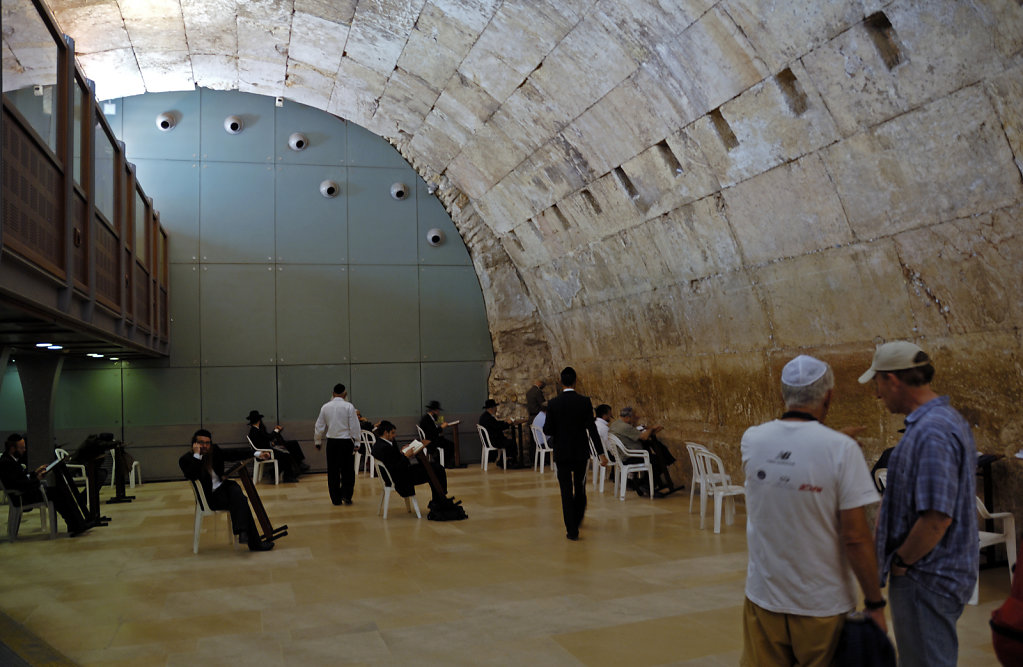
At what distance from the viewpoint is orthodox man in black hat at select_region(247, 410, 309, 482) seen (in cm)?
1111

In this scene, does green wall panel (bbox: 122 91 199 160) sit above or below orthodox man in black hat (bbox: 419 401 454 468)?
above

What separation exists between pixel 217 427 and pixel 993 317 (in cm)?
1105

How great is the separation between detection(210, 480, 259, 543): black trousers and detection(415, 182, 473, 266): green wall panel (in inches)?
304

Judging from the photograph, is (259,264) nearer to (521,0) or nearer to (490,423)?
(490,423)

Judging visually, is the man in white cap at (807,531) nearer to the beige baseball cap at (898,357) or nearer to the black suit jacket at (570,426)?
the beige baseball cap at (898,357)

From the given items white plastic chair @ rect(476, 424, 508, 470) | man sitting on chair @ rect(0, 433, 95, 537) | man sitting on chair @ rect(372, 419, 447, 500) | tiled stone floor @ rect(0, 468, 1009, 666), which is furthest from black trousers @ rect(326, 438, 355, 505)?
white plastic chair @ rect(476, 424, 508, 470)

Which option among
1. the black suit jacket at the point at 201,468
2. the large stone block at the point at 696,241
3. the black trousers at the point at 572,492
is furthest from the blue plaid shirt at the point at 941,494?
the large stone block at the point at 696,241

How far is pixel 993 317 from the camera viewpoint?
519cm

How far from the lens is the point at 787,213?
6.72 metres

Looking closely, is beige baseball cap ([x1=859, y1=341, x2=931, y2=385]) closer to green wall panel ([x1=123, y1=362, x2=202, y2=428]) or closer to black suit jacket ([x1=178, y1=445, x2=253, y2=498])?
black suit jacket ([x1=178, y1=445, x2=253, y2=498])

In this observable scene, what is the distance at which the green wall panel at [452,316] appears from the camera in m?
13.7

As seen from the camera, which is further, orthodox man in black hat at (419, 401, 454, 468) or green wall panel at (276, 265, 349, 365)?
green wall panel at (276, 265, 349, 365)

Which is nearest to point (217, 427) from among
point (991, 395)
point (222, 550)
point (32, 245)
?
point (222, 550)

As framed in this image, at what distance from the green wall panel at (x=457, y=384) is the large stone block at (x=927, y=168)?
28.2 feet
